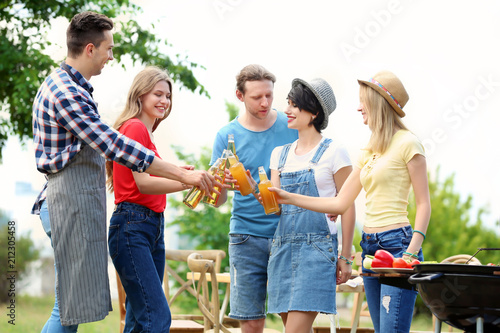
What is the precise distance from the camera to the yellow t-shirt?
2.38 m

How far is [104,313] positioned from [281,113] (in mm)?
1415

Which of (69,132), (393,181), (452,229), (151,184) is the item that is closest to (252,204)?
(151,184)

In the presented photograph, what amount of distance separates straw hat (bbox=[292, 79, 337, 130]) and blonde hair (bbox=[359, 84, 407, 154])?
172 millimetres

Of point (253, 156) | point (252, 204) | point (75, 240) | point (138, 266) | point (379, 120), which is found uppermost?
point (379, 120)

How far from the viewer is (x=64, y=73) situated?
7.64ft

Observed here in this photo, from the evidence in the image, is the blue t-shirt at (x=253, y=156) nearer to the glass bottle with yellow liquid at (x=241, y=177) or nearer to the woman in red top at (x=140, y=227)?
the glass bottle with yellow liquid at (x=241, y=177)

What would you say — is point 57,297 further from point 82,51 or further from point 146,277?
point 82,51

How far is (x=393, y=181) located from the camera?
→ 2398 millimetres

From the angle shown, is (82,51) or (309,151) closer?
(82,51)

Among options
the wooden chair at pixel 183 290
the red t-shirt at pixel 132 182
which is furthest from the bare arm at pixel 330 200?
the wooden chair at pixel 183 290

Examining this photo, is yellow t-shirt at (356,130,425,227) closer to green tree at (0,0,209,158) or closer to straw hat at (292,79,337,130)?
straw hat at (292,79,337,130)

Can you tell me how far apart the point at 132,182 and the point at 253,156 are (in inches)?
28.0

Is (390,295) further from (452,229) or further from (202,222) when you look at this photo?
(452,229)

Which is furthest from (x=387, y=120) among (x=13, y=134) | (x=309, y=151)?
(x=13, y=134)
